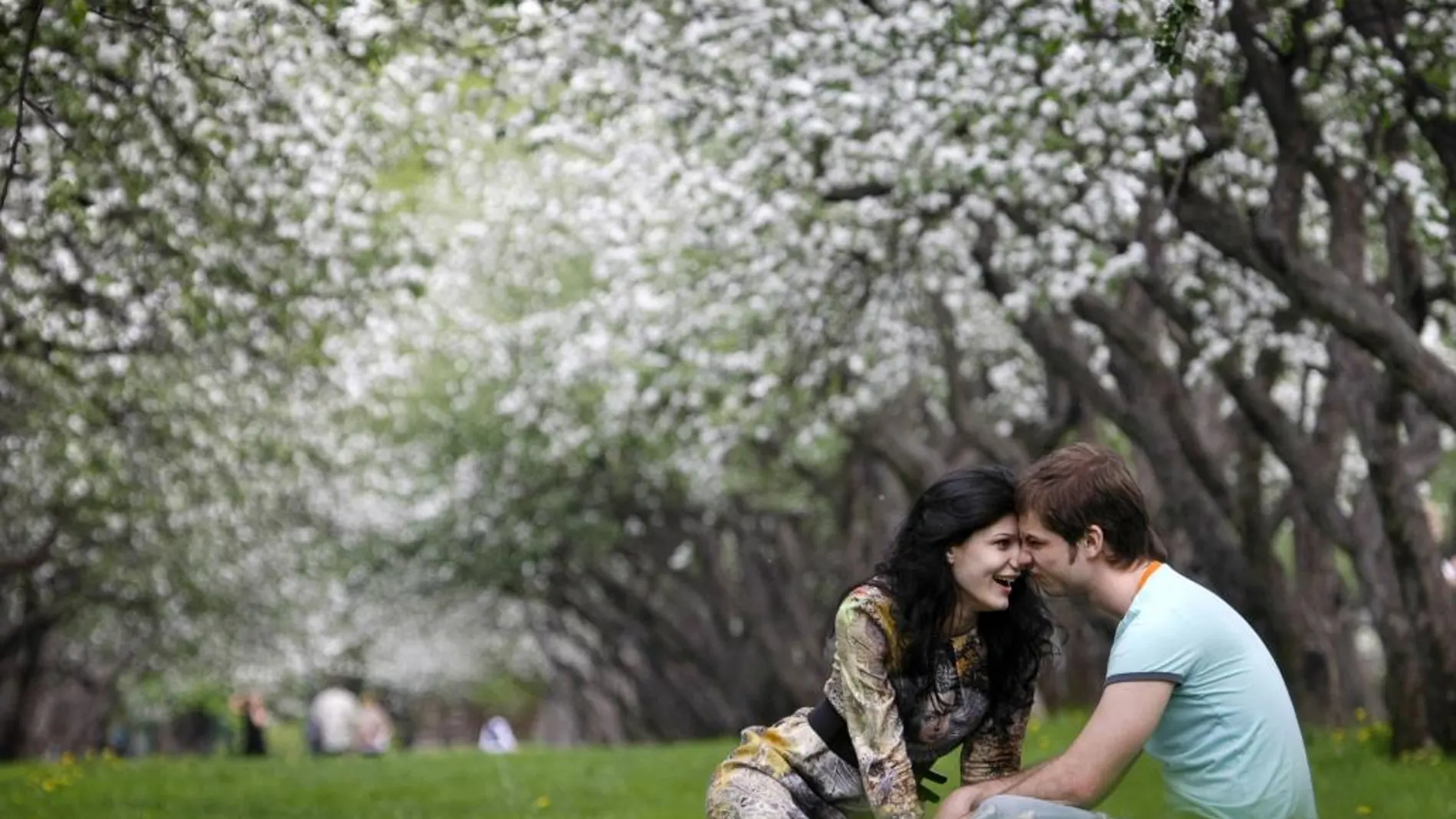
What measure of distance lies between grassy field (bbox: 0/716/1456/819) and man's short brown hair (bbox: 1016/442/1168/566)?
532cm

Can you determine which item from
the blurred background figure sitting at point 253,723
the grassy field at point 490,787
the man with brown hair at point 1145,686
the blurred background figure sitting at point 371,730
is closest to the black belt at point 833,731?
the man with brown hair at point 1145,686

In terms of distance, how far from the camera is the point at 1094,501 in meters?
5.34

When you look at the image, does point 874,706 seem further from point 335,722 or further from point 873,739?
point 335,722

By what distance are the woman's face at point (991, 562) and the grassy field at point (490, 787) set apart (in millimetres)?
5276

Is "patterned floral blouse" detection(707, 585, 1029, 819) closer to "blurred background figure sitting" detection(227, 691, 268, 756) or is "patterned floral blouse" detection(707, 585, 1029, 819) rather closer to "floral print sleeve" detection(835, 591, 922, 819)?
"floral print sleeve" detection(835, 591, 922, 819)

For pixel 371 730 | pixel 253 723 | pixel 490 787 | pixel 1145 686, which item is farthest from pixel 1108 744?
pixel 253 723

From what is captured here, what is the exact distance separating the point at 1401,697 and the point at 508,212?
11.6 metres

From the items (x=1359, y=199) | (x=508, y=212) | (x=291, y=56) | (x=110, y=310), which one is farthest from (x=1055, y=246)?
(x=508, y=212)

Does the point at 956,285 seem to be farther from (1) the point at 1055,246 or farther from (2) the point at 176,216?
(2) the point at 176,216

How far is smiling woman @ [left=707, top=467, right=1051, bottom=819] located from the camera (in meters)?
5.51

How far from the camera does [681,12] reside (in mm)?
12562

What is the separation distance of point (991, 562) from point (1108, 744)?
0.59 metres

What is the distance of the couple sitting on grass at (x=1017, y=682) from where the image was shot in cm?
520

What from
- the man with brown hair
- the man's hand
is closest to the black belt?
A: the man's hand
